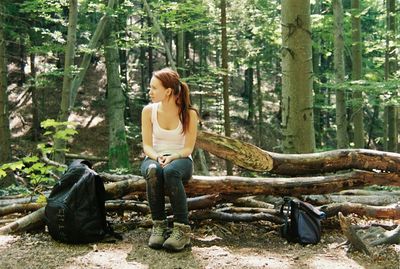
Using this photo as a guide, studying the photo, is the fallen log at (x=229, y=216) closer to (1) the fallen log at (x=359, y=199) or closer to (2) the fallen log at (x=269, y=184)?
(2) the fallen log at (x=269, y=184)

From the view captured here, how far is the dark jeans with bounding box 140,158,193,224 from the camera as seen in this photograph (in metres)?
4.04

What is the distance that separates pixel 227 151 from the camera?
485cm

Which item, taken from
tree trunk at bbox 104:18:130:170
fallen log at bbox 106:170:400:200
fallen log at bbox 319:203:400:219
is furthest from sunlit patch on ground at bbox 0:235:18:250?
tree trunk at bbox 104:18:130:170

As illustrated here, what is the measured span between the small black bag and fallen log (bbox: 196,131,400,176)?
63 cm

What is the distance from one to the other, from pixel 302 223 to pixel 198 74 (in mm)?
9880

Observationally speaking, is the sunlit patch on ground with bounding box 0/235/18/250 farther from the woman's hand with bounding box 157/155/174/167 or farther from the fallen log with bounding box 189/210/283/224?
the fallen log with bounding box 189/210/283/224

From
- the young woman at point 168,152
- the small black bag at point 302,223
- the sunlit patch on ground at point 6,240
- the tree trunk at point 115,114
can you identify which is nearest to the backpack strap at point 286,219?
the small black bag at point 302,223

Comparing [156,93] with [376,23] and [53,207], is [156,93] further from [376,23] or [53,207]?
[376,23]

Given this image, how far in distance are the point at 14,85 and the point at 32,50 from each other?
15.6 m

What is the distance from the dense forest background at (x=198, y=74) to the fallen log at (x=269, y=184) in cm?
93

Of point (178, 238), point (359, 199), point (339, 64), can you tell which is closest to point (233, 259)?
point (178, 238)

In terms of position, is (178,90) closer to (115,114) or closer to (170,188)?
(170,188)

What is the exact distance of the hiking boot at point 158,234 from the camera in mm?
4012

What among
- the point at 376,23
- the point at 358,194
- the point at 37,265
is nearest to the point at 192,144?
the point at 37,265
